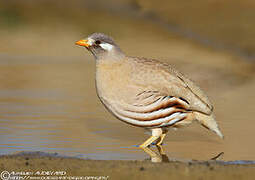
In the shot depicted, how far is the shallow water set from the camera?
11.2m

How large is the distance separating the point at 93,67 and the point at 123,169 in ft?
33.7

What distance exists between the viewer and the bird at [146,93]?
1114 cm

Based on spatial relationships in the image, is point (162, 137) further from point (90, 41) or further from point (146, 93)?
point (90, 41)

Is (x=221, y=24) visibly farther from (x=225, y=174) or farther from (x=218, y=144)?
(x=225, y=174)

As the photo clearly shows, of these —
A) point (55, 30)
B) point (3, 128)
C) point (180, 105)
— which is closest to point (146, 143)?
point (180, 105)

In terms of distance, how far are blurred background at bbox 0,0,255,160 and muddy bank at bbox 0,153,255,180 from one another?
83cm

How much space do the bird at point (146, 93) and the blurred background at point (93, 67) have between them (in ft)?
1.60

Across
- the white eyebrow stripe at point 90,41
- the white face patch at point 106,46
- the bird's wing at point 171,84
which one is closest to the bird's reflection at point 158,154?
the bird's wing at point 171,84

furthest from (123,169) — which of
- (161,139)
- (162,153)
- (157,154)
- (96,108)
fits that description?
(96,108)

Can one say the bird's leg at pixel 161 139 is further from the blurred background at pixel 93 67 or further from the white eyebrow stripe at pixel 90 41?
the white eyebrow stripe at pixel 90 41

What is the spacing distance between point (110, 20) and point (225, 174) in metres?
19.9

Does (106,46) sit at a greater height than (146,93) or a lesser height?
greater

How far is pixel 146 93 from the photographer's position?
36.7 feet

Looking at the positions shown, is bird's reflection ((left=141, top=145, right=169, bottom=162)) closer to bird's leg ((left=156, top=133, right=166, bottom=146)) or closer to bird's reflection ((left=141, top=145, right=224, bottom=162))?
bird's reflection ((left=141, top=145, right=224, bottom=162))
